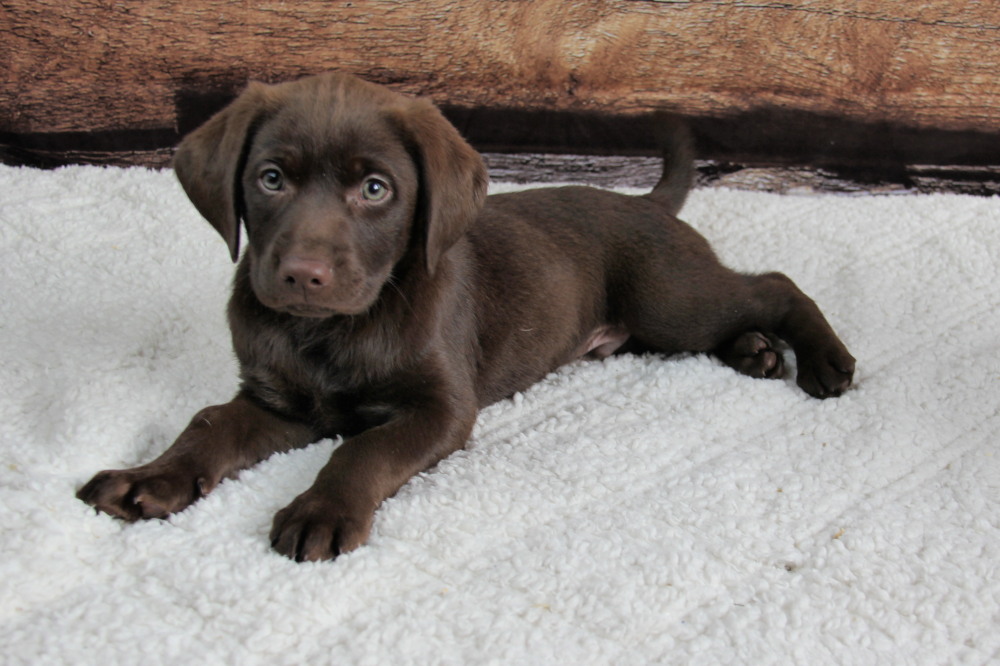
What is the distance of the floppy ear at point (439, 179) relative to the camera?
248 cm

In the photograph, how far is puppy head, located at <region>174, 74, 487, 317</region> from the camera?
2295 mm

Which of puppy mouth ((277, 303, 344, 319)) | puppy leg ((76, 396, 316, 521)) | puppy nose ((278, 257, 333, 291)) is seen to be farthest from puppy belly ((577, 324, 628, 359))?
puppy nose ((278, 257, 333, 291))

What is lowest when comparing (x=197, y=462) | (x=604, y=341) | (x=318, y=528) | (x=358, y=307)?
(x=604, y=341)

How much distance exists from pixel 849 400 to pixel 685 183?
1.11 metres

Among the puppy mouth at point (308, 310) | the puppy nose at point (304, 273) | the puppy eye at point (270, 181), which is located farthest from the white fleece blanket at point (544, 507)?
the puppy eye at point (270, 181)

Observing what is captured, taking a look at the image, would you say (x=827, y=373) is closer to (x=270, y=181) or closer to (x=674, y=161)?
(x=674, y=161)

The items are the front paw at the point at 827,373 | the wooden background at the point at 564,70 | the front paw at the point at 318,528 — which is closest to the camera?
the front paw at the point at 318,528

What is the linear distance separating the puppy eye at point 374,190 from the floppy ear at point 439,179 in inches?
4.4

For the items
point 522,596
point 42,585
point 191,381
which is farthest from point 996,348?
point 42,585

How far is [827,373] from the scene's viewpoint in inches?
122

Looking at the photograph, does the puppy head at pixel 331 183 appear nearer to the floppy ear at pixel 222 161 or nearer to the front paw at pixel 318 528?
the floppy ear at pixel 222 161

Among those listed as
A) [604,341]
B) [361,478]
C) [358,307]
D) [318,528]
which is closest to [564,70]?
[604,341]

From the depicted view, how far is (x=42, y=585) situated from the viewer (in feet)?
6.48

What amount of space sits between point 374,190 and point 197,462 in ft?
2.56
